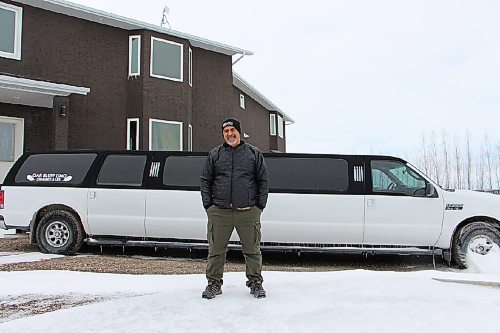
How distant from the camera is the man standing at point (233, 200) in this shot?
498 centimetres

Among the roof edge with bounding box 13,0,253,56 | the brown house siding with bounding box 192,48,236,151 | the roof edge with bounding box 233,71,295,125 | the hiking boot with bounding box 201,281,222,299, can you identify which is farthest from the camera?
the roof edge with bounding box 233,71,295,125

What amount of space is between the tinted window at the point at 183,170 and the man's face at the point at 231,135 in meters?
3.50

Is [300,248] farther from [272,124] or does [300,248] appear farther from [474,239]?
[272,124]

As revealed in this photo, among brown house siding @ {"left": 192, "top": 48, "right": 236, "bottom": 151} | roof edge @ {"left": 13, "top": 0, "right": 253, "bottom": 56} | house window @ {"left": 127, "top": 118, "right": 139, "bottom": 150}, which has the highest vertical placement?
roof edge @ {"left": 13, "top": 0, "right": 253, "bottom": 56}

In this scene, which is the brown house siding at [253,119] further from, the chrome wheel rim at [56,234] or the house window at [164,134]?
the chrome wheel rim at [56,234]

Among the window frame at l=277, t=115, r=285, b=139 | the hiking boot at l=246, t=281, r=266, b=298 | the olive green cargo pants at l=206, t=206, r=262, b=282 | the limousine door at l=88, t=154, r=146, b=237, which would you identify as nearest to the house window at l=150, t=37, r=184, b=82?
the limousine door at l=88, t=154, r=146, b=237

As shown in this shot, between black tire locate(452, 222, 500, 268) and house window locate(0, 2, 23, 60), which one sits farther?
house window locate(0, 2, 23, 60)

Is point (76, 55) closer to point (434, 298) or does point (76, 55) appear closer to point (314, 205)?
point (314, 205)

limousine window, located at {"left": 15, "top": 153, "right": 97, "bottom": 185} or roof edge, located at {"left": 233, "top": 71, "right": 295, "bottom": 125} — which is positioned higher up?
roof edge, located at {"left": 233, "top": 71, "right": 295, "bottom": 125}

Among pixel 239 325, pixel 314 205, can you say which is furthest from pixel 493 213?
pixel 239 325

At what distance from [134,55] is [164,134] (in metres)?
2.80

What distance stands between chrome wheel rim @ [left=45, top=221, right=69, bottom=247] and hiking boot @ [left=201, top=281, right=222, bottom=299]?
4579 millimetres

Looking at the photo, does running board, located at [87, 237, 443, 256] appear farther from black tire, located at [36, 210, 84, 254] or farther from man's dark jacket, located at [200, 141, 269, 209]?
man's dark jacket, located at [200, 141, 269, 209]

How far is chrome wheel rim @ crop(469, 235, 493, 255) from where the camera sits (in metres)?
7.62
